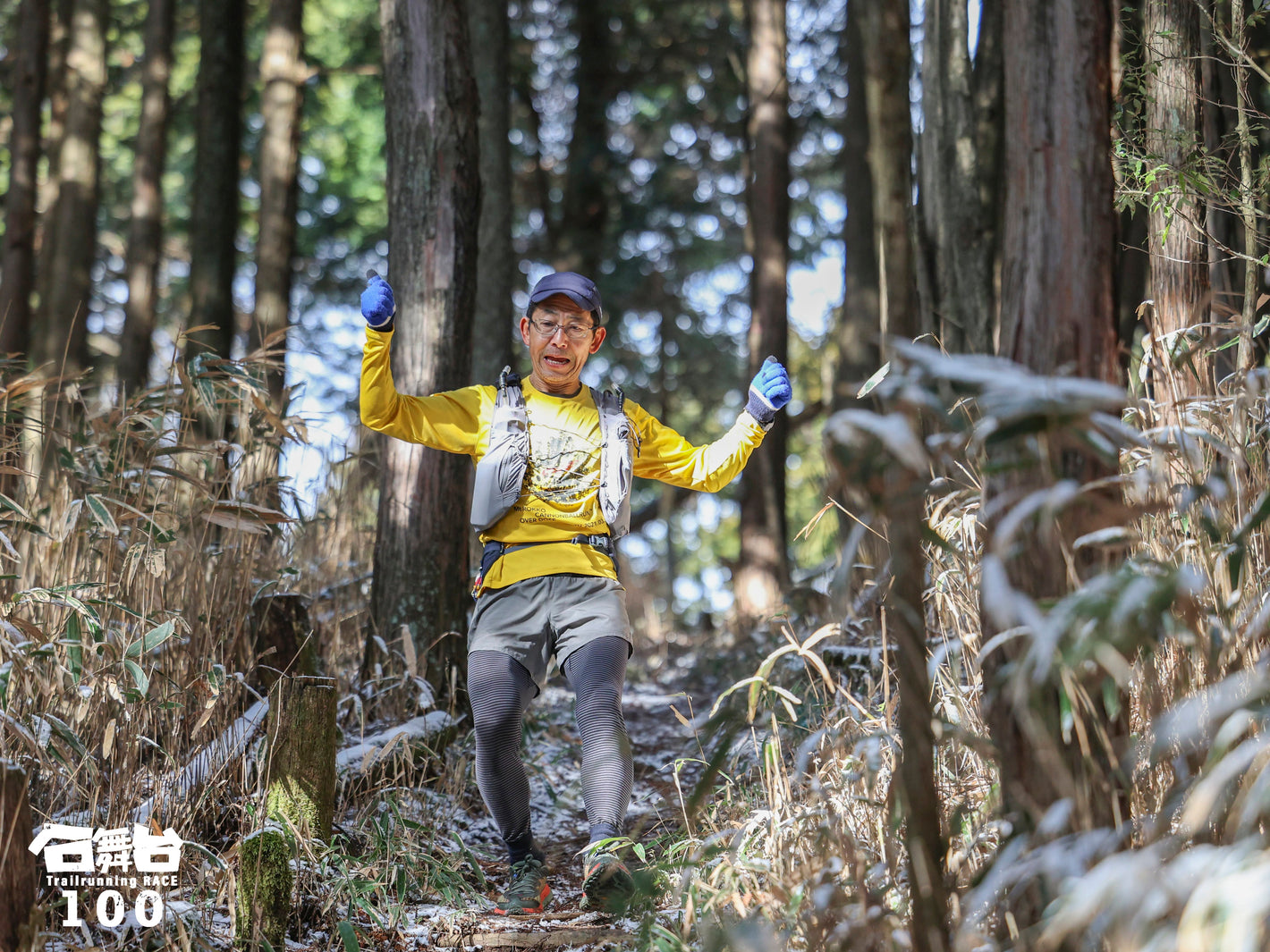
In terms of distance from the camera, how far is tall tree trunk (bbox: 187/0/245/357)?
890 cm

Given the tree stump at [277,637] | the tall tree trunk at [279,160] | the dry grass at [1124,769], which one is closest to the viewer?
the dry grass at [1124,769]

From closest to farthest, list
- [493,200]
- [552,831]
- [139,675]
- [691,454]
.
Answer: [139,675]
[691,454]
[552,831]
[493,200]

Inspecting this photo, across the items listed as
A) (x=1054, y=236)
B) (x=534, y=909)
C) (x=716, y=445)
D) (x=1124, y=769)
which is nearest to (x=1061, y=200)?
(x=1054, y=236)

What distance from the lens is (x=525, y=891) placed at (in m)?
3.23

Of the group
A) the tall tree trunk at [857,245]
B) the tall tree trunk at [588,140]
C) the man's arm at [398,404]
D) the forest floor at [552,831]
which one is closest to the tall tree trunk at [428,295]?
the forest floor at [552,831]

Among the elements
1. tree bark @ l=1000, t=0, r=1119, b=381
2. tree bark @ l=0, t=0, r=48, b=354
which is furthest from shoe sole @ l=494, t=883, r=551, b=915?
tree bark @ l=0, t=0, r=48, b=354

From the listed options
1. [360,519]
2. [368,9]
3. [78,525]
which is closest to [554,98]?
[368,9]

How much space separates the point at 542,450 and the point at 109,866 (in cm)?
160

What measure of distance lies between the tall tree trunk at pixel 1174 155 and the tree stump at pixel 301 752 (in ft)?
8.69

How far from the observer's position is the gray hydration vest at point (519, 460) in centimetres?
343

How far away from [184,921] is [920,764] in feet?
5.80

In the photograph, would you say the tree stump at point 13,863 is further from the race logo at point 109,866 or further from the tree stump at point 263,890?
the tree stump at point 263,890

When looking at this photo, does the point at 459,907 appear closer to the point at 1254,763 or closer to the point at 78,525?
the point at 78,525

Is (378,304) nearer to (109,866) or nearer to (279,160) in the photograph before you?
(109,866)
